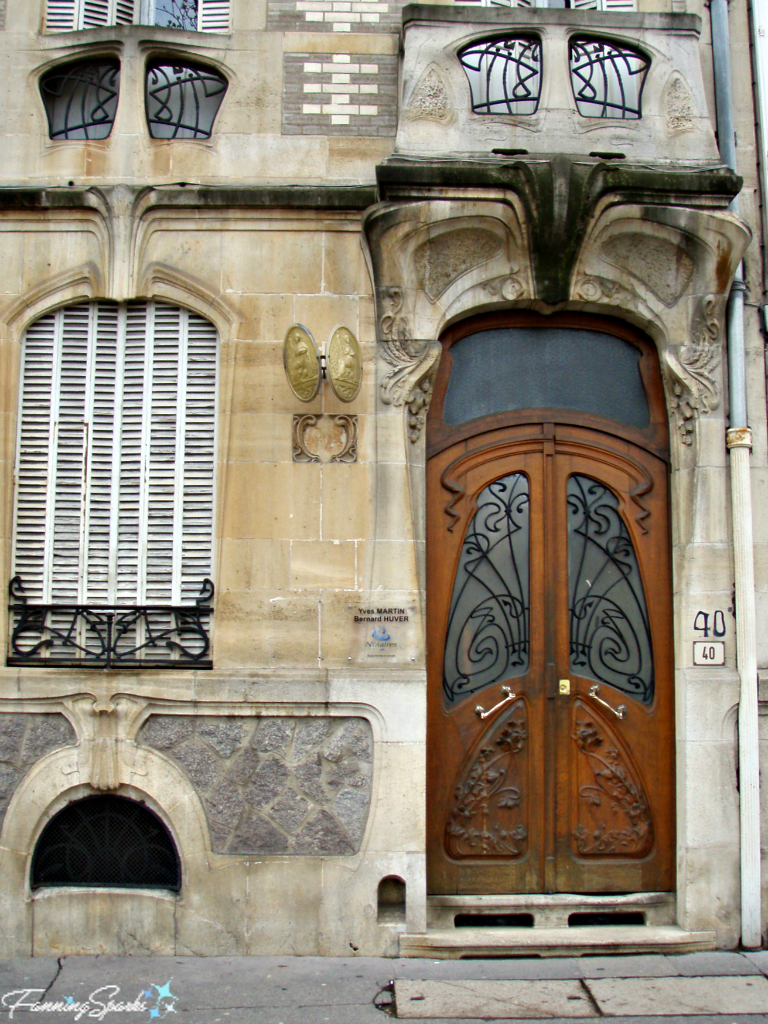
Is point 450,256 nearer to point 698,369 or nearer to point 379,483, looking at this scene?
point 379,483

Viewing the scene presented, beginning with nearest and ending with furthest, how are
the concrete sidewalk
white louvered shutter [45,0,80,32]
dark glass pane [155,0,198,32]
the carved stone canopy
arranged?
the concrete sidewalk
the carved stone canopy
white louvered shutter [45,0,80,32]
dark glass pane [155,0,198,32]

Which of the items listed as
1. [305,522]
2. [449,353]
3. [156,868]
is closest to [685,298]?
[449,353]

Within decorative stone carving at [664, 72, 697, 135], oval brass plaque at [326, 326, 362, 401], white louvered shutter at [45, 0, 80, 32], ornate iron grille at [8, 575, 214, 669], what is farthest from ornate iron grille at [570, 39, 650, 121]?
ornate iron grille at [8, 575, 214, 669]

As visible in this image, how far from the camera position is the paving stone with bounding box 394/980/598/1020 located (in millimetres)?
5180

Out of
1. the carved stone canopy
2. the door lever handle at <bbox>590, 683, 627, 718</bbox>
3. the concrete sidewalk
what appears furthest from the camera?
the door lever handle at <bbox>590, 683, 627, 718</bbox>

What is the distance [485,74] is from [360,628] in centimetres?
378

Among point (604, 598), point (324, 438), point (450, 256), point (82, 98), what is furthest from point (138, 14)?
point (604, 598)

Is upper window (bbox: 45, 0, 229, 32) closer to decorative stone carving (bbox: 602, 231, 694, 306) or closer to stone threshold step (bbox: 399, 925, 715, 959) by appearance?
decorative stone carving (bbox: 602, 231, 694, 306)

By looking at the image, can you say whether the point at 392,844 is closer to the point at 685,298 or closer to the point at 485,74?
the point at 685,298

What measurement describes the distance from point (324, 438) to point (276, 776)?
217 cm

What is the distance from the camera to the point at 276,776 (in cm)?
602

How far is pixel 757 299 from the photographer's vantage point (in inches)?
258

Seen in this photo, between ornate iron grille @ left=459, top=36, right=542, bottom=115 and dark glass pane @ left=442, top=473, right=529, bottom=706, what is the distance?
248 centimetres

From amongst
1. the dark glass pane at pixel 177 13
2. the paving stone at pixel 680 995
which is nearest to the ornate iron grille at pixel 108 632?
the paving stone at pixel 680 995
